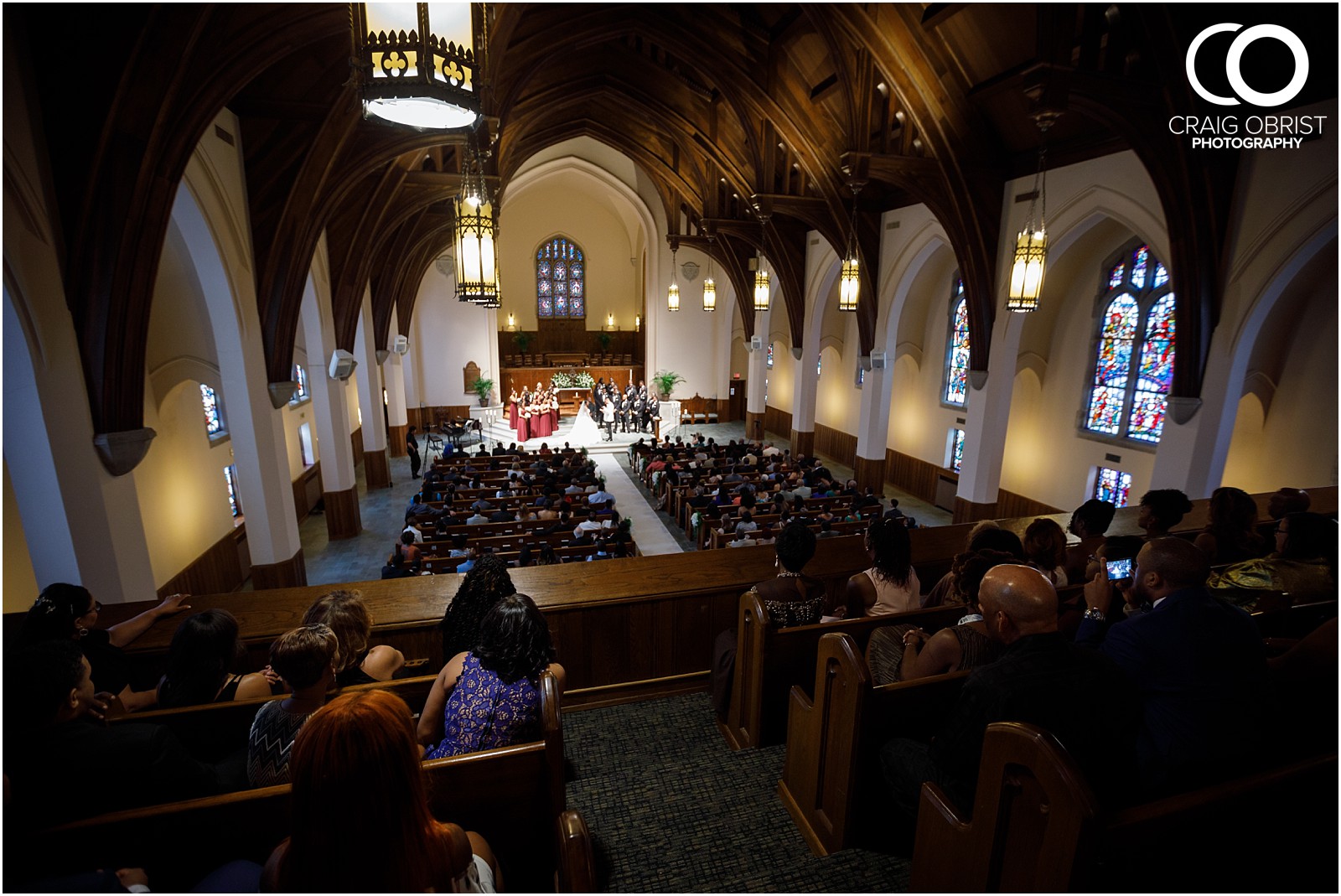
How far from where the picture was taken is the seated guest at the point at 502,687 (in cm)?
225

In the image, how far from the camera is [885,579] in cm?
343

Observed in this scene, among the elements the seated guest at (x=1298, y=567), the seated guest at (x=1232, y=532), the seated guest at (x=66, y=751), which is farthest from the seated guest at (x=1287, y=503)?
the seated guest at (x=66, y=751)

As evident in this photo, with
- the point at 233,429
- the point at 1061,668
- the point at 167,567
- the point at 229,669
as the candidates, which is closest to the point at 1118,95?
the point at 1061,668

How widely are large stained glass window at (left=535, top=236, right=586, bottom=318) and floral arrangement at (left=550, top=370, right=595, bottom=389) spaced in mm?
3681

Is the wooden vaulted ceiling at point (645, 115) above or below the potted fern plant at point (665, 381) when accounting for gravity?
above

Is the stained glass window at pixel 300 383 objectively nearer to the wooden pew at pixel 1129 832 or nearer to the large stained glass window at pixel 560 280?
the wooden pew at pixel 1129 832

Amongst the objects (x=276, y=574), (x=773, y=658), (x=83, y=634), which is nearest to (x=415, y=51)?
(x=83, y=634)

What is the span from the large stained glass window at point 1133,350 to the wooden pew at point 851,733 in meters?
9.31

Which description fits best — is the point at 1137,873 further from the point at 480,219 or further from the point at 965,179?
the point at 965,179

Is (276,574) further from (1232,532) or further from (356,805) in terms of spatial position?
(1232,532)

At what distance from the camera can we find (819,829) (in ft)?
8.93

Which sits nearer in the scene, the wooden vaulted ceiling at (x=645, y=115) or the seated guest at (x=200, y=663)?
the seated guest at (x=200, y=663)

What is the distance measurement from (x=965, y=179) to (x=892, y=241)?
3.37 m

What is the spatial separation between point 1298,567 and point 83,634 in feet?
20.9
